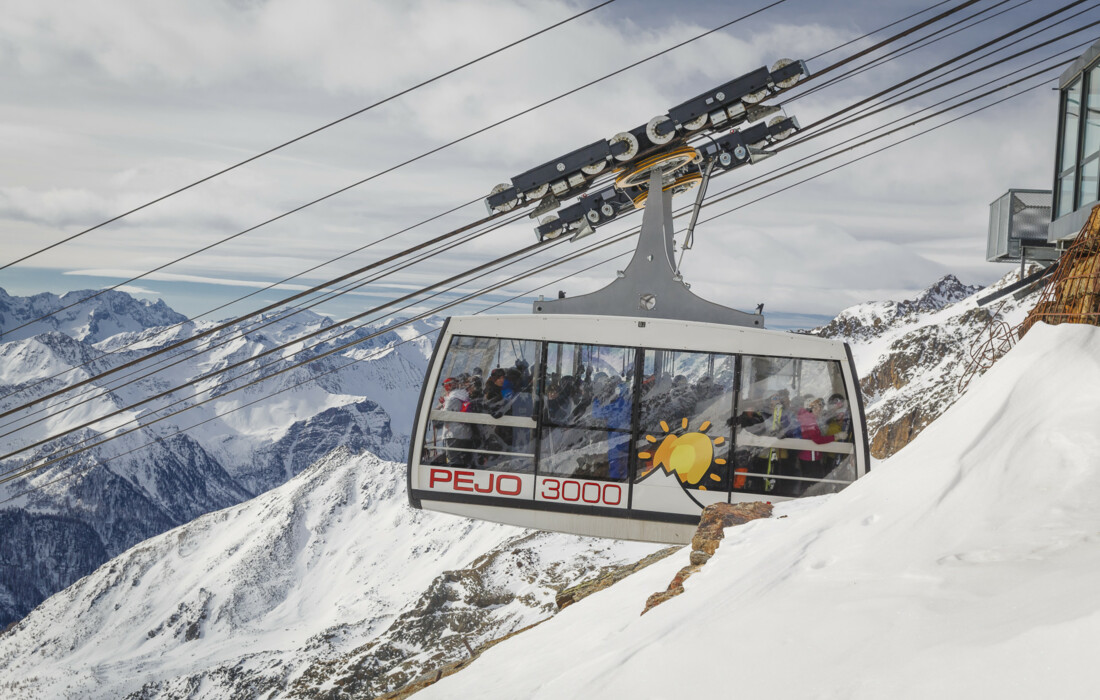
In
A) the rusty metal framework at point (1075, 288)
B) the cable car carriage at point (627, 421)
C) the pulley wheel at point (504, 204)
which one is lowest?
the cable car carriage at point (627, 421)

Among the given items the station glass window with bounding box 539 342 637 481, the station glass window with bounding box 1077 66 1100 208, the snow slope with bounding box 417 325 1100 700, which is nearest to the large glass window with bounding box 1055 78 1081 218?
the station glass window with bounding box 1077 66 1100 208

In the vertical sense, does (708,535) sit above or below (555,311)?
below

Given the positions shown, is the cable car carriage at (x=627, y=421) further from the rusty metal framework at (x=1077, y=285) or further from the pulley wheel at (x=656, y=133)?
the rusty metal framework at (x=1077, y=285)

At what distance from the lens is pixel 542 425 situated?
12219 mm

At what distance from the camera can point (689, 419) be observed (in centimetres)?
1214

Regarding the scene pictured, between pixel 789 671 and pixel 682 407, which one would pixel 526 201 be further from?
pixel 789 671

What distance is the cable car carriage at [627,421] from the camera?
39.4 feet

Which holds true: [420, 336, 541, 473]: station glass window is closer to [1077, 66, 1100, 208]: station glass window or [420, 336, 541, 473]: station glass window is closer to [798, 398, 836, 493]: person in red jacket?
[798, 398, 836, 493]: person in red jacket

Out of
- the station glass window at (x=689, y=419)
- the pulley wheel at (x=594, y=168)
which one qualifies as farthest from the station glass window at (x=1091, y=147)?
the pulley wheel at (x=594, y=168)

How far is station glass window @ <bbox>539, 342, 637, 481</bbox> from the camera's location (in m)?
12.2

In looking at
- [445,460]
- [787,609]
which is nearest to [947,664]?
[787,609]

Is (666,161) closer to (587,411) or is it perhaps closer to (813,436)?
(587,411)

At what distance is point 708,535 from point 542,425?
139 inches

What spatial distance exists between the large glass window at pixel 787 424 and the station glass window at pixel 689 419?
0.75 feet
